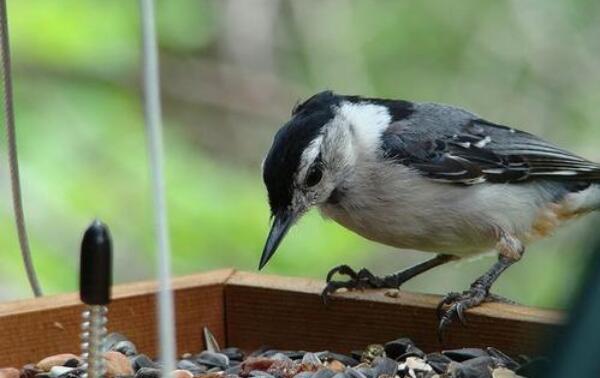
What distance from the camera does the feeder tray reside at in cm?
302

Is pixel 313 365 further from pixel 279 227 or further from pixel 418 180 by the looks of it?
pixel 418 180

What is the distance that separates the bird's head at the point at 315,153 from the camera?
11.0 feet

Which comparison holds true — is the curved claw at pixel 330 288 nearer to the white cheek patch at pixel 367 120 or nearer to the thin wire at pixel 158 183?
the white cheek patch at pixel 367 120

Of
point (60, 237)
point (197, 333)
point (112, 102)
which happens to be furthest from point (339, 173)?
point (112, 102)

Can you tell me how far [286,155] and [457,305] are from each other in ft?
2.18

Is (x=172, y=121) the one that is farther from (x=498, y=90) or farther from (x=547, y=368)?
(x=547, y=368)

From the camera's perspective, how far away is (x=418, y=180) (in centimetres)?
360

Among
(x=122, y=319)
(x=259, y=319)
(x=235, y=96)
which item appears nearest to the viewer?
(x=122, y=319)

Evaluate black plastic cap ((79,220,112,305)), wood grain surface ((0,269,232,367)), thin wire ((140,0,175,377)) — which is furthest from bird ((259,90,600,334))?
thin wire ((140,0,175,377))

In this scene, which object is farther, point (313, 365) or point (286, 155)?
point (286, 155)

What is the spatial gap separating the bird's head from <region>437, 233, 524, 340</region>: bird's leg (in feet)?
1.62

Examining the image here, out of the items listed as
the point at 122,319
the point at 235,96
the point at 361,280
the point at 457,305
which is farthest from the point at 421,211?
the point at 235,96

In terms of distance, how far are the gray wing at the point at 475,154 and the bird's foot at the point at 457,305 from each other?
548 mm

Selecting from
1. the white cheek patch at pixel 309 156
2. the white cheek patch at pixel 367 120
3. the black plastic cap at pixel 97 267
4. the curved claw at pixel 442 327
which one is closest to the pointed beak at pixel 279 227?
the white cheek patch at pixel 309 156
